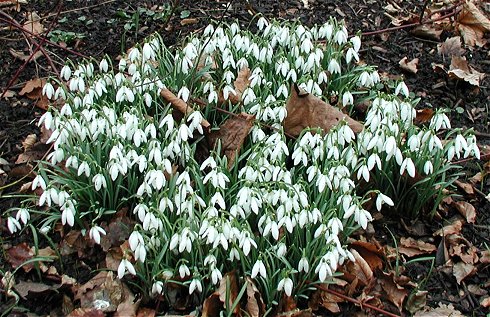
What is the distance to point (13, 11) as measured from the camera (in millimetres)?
4914

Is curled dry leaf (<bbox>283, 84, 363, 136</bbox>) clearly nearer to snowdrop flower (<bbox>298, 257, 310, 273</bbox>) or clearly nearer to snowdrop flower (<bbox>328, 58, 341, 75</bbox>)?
snowdrop flower (<bbox>328, 58, 341, 75</bbox>)

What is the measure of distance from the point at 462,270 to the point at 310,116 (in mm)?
996

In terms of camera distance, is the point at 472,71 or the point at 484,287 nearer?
the point at 484,287

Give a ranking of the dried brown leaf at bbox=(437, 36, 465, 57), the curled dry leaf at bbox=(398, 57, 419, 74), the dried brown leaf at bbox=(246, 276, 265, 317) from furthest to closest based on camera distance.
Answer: the dried brown leaf at bbox=(437, 36, 465, 57), the curled dry leaf at bbox=(398, 57, 419, 74), the dried brown leaf at bbox=(246, 276, 265, 317)

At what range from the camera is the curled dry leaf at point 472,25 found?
478 centimetres

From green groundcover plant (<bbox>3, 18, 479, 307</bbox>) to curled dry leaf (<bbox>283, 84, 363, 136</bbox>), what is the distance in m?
0.07

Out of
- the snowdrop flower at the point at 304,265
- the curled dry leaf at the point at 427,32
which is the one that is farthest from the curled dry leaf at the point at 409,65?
the snowdrop flower at the point at 304,265

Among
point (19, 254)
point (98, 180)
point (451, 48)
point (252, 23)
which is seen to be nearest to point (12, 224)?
point (19, 254)

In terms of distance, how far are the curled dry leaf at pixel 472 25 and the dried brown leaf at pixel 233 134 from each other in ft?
6.69

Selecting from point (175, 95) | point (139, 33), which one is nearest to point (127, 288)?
point (175, 95)

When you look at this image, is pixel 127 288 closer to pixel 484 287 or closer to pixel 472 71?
pixel 484 287

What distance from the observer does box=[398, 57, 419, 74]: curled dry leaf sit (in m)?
4.42

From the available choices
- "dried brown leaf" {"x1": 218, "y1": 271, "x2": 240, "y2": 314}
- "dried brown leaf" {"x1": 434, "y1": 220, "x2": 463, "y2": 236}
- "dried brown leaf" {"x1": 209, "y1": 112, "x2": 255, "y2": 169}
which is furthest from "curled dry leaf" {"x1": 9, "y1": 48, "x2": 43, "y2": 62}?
"dried brown leaf" {"x1": 434, "y1": 220, "x2": 463, "y2": 236}

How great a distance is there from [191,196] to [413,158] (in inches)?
42.4
